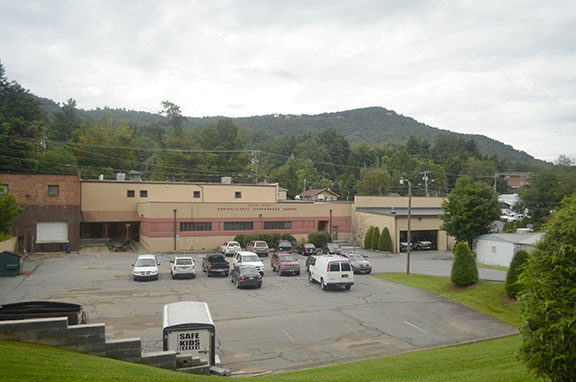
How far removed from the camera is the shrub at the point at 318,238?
51438 millimetres

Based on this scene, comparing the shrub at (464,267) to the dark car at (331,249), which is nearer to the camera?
the shrub at (464,267)

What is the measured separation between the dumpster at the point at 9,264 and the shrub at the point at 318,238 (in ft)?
100

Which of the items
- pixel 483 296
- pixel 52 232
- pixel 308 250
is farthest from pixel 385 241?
pixel 52 232

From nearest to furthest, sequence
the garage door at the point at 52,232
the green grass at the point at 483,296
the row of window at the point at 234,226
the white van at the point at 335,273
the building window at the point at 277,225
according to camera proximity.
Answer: the green grass at the point at 483,296 < the white van at the point at 335,273 < the garage door at the point at 52,232 < the row of window at the point at 234,226 < the building window at the point at 277,225

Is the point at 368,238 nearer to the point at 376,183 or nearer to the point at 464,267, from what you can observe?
the point at 464,267

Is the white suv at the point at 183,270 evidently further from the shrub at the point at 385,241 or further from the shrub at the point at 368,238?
the shrub at the point at 368,238

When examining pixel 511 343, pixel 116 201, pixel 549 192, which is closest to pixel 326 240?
pixel 116 201

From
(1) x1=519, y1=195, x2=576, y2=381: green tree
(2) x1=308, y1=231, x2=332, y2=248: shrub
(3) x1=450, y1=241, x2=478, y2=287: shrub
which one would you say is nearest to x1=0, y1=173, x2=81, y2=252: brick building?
(2) x1=308, y1=231, x2=332, y2=248: shrub

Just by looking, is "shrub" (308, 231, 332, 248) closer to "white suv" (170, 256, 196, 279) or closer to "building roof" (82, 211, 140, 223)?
"building roof" (82, 211, 140, 223)

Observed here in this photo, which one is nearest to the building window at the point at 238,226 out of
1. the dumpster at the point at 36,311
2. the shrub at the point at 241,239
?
the shrub at the point at 241,239

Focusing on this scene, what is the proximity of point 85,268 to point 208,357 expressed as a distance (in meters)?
25.9

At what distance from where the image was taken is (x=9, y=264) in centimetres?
2956

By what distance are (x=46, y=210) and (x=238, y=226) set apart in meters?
20.2

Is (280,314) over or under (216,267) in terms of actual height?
under
